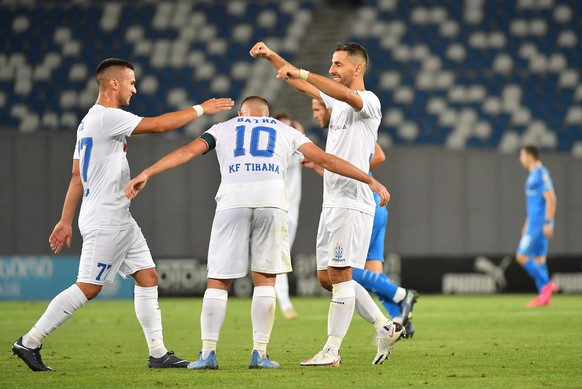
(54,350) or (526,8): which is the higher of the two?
(526,8)

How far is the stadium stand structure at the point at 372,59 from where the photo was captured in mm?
21609

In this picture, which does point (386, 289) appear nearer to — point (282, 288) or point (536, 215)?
point (282, 288)

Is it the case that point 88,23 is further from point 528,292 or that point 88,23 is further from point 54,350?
point 54,350

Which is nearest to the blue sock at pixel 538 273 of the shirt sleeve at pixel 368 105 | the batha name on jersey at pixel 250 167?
the shirt sleeve at pixel 368 105

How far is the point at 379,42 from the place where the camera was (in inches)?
925

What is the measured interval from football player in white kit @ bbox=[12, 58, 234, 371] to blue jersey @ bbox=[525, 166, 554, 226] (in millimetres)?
9204

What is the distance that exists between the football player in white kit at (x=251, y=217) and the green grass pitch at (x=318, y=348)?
372 mm

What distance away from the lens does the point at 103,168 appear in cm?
745

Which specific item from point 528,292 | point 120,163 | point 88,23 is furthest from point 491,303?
point 88,23

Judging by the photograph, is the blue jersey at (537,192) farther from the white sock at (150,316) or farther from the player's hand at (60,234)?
the player's hand at (60,234)

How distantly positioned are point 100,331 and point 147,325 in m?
3.94

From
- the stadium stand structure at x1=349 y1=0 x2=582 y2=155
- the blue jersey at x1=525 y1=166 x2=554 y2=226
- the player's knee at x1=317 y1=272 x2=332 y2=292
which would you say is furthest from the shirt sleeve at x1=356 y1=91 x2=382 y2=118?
the stadium stand structure at x1=349 y1=0 x2=582 y2=155

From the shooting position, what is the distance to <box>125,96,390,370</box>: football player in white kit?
289 inches

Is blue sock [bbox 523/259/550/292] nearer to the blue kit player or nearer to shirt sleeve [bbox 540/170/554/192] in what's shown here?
shirt sleeve [bbox 540/170/554/192]
